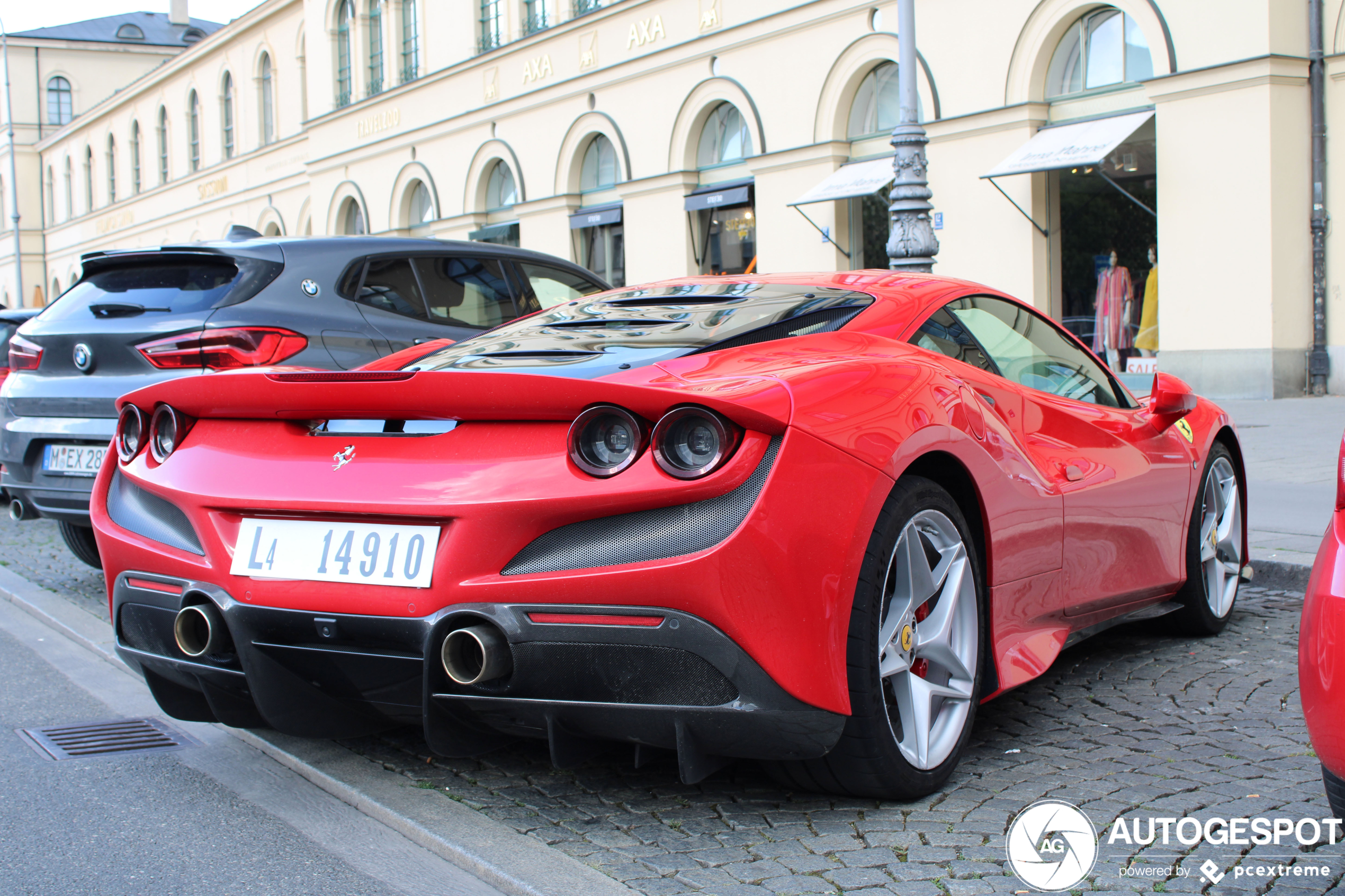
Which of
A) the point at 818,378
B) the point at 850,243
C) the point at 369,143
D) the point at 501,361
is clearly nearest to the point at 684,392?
the point at 818,378

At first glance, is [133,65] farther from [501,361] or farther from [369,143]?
[501,361]

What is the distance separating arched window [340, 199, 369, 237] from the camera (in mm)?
33938

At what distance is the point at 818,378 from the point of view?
280cm

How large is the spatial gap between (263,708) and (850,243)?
17.8 metres

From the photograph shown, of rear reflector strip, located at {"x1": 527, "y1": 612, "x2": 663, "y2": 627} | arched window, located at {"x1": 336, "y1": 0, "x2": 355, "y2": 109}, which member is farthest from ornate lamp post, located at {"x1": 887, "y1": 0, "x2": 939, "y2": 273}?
arched window, located at {"x1": 336, "y1": 0, "x2": 355, "y2": 109}

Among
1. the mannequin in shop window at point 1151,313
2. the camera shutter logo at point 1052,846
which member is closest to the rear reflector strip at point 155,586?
the camera shutter logo at point 1052,846

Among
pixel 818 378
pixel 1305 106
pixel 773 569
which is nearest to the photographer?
pixel 773 569

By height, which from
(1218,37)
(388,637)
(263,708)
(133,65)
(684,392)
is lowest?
(263,708)

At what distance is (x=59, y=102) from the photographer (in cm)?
6756

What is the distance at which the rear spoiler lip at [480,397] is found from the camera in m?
2.57

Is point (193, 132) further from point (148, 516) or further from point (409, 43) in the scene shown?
point (148, 516)

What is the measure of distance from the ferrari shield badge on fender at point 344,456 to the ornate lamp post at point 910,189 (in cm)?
858

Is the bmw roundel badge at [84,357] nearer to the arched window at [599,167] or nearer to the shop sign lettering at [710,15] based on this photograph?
the shop sign lettering at [710,15]

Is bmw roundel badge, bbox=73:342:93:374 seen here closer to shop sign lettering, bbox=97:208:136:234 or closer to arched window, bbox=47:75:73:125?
shop sign lettering, bbox=97:208:136:234
